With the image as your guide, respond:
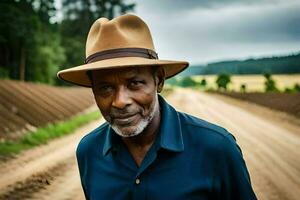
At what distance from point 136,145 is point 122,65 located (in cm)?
41

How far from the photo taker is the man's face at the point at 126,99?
83.4 inches

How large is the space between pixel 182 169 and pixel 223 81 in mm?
90046

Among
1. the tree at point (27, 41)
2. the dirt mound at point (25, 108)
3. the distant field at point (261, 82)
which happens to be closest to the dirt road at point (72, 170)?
the dirt mound at point (25, 108)

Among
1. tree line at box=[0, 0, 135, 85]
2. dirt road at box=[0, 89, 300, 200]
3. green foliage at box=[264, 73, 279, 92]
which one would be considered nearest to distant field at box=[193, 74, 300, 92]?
green foliage at box=[264, 73, 279, 92]

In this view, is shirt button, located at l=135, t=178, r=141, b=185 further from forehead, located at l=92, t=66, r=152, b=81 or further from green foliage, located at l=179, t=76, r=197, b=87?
green foliage, located at l=179, t=76, r=197, b=87

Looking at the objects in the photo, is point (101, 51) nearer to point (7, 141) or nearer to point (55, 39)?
point (7, 141)

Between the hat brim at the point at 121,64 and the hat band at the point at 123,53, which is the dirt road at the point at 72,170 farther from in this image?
the hat band at the point at 123,53

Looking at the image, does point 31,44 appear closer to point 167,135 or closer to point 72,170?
point 72,170

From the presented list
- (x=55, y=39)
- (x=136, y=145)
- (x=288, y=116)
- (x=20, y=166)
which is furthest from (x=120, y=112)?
(x=55, y=39)

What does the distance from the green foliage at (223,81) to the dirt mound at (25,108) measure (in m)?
71.7

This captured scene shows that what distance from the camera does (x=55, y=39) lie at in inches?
1674

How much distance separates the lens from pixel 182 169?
6.64ft

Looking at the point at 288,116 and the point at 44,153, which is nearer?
the point at 44,153

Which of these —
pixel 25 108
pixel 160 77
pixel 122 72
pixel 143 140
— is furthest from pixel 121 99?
pixel 25 108
